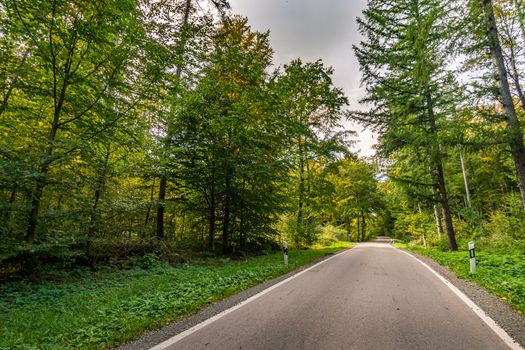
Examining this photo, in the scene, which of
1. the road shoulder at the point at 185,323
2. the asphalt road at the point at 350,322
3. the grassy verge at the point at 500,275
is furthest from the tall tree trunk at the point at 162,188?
the grassy verge at the point at 500,275

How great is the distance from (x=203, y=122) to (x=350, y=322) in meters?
9.39

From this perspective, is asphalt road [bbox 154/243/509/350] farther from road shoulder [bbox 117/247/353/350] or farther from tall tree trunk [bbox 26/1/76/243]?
tall tree trunk [bbox 26/1/76/243]

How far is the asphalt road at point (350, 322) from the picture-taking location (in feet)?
10.2

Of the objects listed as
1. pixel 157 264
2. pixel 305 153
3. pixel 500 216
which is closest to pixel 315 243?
pixel 305 153

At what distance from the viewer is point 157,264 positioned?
822 cm

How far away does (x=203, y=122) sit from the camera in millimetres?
10938

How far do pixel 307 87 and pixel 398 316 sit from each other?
17.2 metres

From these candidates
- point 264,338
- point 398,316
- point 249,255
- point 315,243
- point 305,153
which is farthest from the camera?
point 315,243

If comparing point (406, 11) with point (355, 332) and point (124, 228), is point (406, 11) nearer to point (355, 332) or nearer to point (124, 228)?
point (355, 332)

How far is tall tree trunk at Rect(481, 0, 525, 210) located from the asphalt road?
6.11 metres

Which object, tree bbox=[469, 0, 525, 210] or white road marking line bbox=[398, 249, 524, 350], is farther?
tree bbox=[469, 0, 525, 210]

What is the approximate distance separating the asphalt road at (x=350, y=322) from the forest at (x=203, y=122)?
14.9 feet

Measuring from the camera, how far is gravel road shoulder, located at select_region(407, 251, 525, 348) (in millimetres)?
3418

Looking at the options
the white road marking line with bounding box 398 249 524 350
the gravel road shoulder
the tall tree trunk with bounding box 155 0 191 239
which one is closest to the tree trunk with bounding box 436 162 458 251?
the gravel road shoulder
